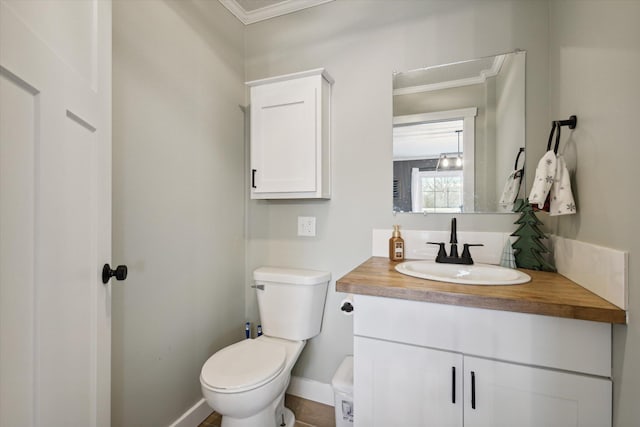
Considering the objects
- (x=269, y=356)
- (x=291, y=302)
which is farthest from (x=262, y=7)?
(x=269, y=356)

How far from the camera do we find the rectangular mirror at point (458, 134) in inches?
57.1

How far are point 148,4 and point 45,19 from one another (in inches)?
29.5

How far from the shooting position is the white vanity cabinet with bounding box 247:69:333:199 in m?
1.64

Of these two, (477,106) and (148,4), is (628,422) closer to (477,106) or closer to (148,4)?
(477,106)

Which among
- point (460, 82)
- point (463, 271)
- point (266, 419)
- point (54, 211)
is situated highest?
point (460, 82)

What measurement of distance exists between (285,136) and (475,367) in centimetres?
140

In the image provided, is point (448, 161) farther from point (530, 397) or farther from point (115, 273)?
point (115, 273)

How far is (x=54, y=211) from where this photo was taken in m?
0.75

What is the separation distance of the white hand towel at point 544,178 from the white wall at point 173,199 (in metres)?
1.58

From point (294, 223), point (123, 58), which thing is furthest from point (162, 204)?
point (294, 223)

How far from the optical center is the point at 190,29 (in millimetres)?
1551

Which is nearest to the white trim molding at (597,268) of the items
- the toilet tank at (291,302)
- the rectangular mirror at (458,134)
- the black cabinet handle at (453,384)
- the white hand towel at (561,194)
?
the white hand towel at (561,194)

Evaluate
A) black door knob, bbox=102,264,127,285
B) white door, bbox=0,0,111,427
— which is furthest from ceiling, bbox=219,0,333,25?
black door knob, bbox=102,264,127,285

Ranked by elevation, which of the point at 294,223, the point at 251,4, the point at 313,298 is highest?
the point at 251,4
